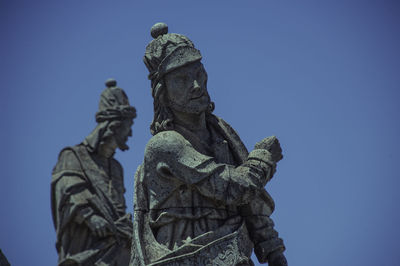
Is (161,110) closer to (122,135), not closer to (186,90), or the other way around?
(186,90)

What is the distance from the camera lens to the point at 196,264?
814cm

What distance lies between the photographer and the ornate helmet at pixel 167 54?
879 centimetres

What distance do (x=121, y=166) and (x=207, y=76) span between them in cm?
822

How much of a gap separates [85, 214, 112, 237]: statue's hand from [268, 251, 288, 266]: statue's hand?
23.2 feet

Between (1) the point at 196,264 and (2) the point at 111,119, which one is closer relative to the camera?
(1) the point at 196,264

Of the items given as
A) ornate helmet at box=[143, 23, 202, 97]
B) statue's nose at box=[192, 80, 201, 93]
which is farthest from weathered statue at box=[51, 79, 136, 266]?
statue's nose at box=[192, 80, 201, 93]

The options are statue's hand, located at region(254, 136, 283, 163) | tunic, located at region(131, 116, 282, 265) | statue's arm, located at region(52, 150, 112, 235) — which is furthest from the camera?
statue's arm, located at region(52, 150, 112, 235)

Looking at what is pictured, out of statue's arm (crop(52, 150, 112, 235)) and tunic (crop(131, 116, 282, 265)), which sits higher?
statue's arm (crop(52, 150, 112, 235))

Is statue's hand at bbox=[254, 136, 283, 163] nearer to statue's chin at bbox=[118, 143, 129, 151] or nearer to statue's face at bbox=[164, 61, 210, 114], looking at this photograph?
statue's face at bbox=[164, 61, 210, 114]

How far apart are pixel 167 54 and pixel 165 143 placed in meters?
0.92

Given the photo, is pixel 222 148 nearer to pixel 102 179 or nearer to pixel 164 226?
pixel 164 226

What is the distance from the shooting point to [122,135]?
16734 millimetres

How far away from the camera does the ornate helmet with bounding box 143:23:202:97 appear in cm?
879

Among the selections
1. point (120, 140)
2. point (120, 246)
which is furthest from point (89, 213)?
point (120, 140)
